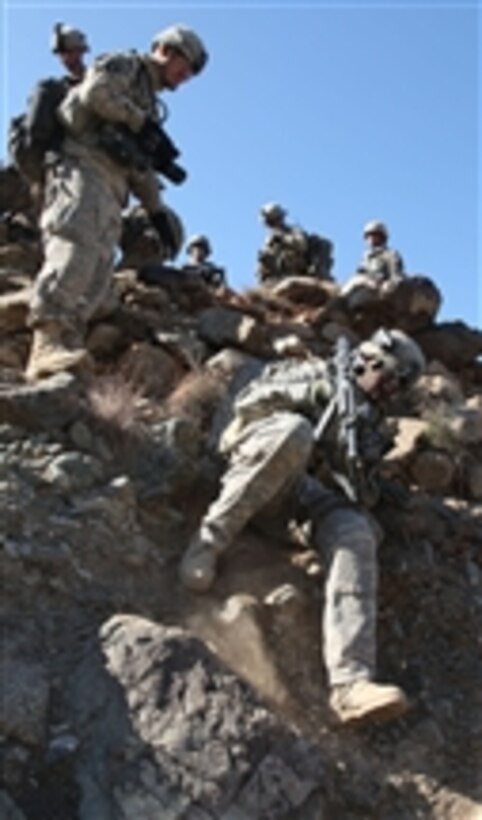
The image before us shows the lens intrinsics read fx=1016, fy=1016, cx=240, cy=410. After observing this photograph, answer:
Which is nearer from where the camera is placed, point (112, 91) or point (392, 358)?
point (392, 358)

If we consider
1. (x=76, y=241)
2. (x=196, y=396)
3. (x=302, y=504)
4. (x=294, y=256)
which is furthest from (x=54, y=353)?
(x=294, y=256)

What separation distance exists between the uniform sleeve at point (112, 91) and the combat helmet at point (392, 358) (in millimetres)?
2331

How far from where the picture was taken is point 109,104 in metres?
6.87

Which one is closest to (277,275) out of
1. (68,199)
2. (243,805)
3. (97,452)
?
(68,199)

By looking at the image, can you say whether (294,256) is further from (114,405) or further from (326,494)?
(326,494)

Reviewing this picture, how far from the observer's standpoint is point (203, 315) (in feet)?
30.9

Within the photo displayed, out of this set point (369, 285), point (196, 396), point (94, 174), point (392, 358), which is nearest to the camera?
point (392, 358)

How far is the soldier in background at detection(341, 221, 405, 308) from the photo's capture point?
10656 millimetres

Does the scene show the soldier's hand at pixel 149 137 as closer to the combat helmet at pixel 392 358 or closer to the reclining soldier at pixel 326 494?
the reclining soldier at pixel 326 494

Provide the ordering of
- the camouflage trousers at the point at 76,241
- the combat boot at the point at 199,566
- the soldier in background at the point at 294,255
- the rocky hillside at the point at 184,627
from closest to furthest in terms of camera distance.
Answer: the rocky hillside at the point at 184,627 → the combat boot at the point at 199,566 → the camouflage trousers at the point at 76,241 → the soldier in background at the point at 294,255

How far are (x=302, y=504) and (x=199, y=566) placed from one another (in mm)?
840

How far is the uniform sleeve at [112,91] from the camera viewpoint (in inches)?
270

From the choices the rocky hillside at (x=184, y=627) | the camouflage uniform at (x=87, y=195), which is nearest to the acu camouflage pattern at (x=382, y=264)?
the rocky hillside at (x=184, y=627)

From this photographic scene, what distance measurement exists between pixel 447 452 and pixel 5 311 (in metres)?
3.69
